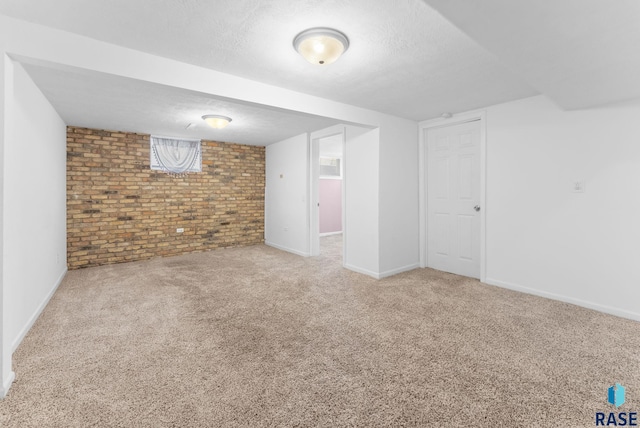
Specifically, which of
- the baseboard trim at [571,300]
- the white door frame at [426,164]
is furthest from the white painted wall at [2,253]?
the baseboard trim at [571,300]

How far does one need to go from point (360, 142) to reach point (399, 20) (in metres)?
2.42

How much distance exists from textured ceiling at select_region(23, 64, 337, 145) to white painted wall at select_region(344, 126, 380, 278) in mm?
536

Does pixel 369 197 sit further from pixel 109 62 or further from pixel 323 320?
pixel 109 62

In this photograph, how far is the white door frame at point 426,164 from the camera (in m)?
3.69

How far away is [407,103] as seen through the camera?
11.6ft

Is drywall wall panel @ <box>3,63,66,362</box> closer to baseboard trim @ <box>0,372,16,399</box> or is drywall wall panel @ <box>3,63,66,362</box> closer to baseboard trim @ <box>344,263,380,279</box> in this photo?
baseboard trim @ <box>0,372,16,399</box>

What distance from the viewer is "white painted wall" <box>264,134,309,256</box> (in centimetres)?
550

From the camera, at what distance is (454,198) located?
4141 millimetres

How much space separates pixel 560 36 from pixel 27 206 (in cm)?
406

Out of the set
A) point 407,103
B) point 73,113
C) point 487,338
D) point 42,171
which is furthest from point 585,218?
point 73,113

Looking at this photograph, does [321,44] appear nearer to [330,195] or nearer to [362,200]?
[362,200]

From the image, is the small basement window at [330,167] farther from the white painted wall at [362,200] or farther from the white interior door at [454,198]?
the white interior door at [454,198]

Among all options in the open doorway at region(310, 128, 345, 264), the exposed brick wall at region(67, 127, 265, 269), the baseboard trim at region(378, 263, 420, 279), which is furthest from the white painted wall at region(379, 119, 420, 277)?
the exposed brick wall at region(67, 127, 265, 269)

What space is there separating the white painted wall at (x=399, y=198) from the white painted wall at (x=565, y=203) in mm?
1042
